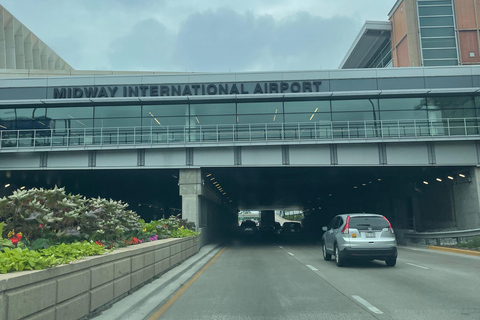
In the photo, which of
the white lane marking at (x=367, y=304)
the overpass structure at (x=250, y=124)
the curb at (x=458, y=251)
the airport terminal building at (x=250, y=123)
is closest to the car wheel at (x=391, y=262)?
the curb at (x=458, y=251)

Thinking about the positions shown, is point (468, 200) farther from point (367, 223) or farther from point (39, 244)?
point (39, 244)

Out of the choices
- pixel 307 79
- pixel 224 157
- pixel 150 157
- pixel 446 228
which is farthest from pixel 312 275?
pixel 446 228

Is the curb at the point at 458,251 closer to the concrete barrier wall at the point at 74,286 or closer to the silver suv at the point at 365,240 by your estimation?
the silver suv at the point at 365,240

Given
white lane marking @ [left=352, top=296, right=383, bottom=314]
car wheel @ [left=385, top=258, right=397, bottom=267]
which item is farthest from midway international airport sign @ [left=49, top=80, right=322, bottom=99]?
white lane marking @ [left=352, top=296, right=383, bottom=314]

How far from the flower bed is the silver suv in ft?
23.8

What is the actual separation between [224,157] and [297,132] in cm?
490

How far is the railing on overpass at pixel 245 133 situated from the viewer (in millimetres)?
26672

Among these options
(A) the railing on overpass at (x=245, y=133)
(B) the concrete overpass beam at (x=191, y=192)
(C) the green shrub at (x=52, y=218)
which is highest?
(A) the railing on overpass at (x=245, y=133)

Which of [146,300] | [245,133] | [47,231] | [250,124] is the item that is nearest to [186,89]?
[250,124]

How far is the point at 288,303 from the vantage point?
324 inches

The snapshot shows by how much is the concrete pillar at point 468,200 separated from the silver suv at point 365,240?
1405cm

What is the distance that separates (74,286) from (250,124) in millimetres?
22051

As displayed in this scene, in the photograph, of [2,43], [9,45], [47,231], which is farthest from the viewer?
[9,45]

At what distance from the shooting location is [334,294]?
912 centimetres
